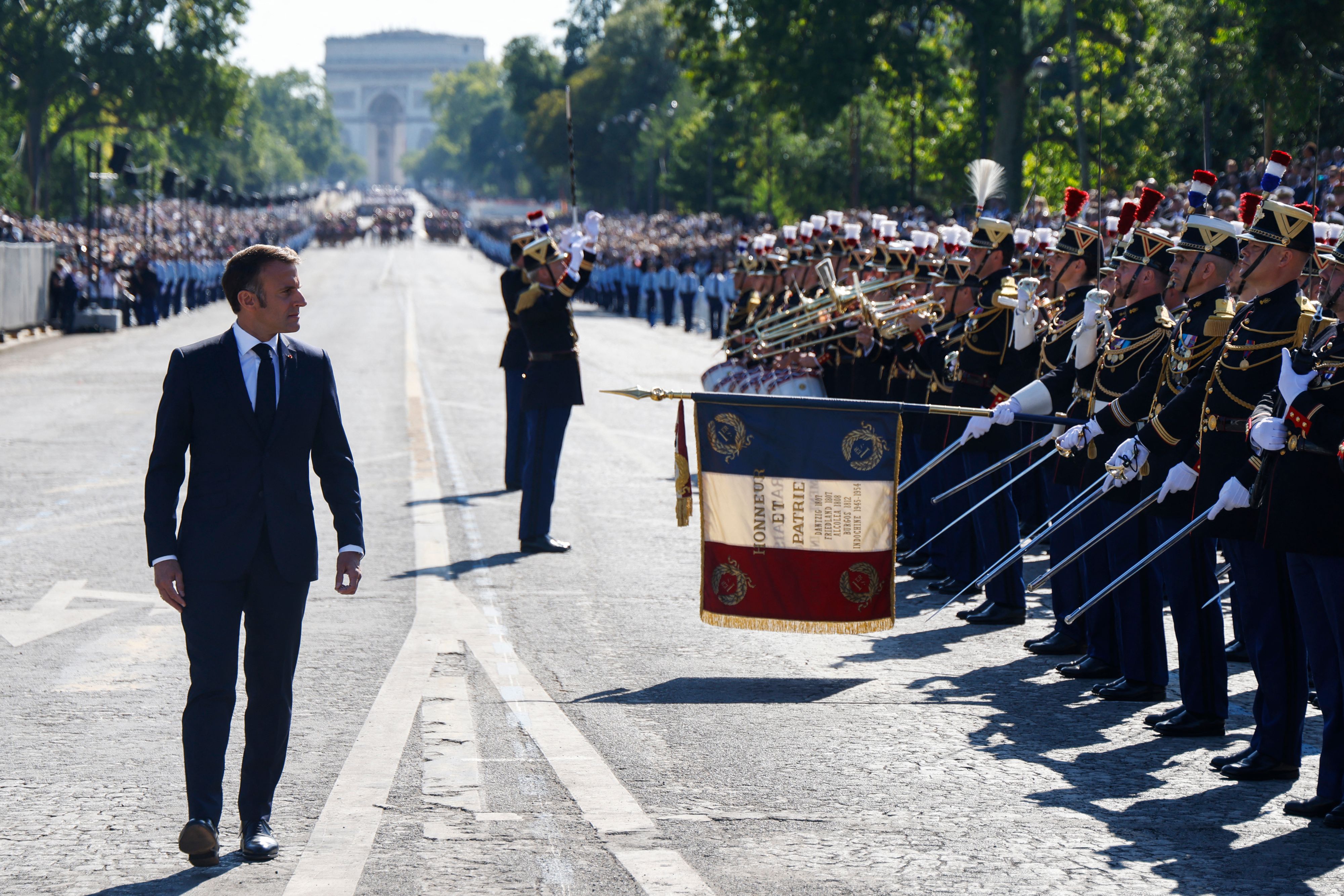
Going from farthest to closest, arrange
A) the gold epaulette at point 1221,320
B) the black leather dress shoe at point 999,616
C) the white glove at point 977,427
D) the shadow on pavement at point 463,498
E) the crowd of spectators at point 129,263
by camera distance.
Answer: the crowd of spectators at point 129,263 → the shadow on pavement at point 463,498 → the black leather dress shoe at point 999,616 → the white glove at point 977,427 → the gold epaulette at point 1221,320

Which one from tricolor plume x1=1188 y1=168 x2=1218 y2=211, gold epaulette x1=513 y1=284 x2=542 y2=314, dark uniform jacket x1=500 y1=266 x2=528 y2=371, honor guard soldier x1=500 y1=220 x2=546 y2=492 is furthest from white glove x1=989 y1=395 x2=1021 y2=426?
dark uniform jacket x1=500 y1=266 x2=528 y2=371

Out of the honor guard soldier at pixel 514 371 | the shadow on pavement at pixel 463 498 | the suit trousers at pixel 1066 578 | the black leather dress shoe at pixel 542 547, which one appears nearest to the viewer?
the suit trousers at pixel 1066 578

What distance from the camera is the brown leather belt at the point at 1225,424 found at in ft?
22.3

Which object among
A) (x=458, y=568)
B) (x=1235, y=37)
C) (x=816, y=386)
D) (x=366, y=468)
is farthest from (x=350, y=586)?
(x=1235, y=37)

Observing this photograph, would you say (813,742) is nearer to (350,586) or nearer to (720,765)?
(720,765)

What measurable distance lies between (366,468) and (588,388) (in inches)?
360

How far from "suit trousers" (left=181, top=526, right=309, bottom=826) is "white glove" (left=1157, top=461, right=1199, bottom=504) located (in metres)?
3.60

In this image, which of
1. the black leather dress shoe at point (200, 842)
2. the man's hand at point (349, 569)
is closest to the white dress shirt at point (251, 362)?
the man's hand at point (349, 569)

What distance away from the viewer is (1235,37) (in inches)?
1133

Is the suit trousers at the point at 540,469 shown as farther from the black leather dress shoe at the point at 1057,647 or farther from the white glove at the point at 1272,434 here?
the white glove at the point at 1272,434

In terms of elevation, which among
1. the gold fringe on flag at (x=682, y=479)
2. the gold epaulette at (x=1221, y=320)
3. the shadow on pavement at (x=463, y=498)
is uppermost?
the gold epaulette at (x=1221, y=320)

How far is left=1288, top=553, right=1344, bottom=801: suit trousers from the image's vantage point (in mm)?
6145

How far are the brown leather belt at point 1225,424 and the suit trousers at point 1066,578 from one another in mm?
1800

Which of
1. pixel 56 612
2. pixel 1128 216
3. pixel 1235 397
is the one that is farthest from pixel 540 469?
pixel 1235 397
